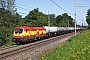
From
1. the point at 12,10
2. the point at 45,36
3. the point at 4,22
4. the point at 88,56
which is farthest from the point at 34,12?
the point at 88,56

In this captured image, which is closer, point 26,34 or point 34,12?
point 26,34

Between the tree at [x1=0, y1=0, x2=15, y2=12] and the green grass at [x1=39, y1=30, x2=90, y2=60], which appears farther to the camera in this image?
the tree at [x1=0, y1=0, x2=15, y2=12]

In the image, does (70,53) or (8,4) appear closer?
(70,53)

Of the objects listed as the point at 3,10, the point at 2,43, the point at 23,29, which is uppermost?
the point at 3,10

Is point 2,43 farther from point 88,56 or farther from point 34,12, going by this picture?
point 34,12

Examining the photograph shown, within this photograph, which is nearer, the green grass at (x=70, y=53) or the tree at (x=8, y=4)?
the green grass at (x=70, y=53)

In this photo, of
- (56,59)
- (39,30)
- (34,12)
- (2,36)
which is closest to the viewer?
(56,59)

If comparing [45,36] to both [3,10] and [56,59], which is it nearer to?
[3,10]

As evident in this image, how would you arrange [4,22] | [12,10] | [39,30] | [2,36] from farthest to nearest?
[12,10], [4,22], [39,30], [2,36]

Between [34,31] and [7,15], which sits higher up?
[7,15]

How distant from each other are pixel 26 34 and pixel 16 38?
1.77 metres

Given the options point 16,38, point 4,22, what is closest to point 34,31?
point 16,38

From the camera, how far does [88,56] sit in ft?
35.2

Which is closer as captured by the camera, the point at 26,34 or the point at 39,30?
the point at 26,34
